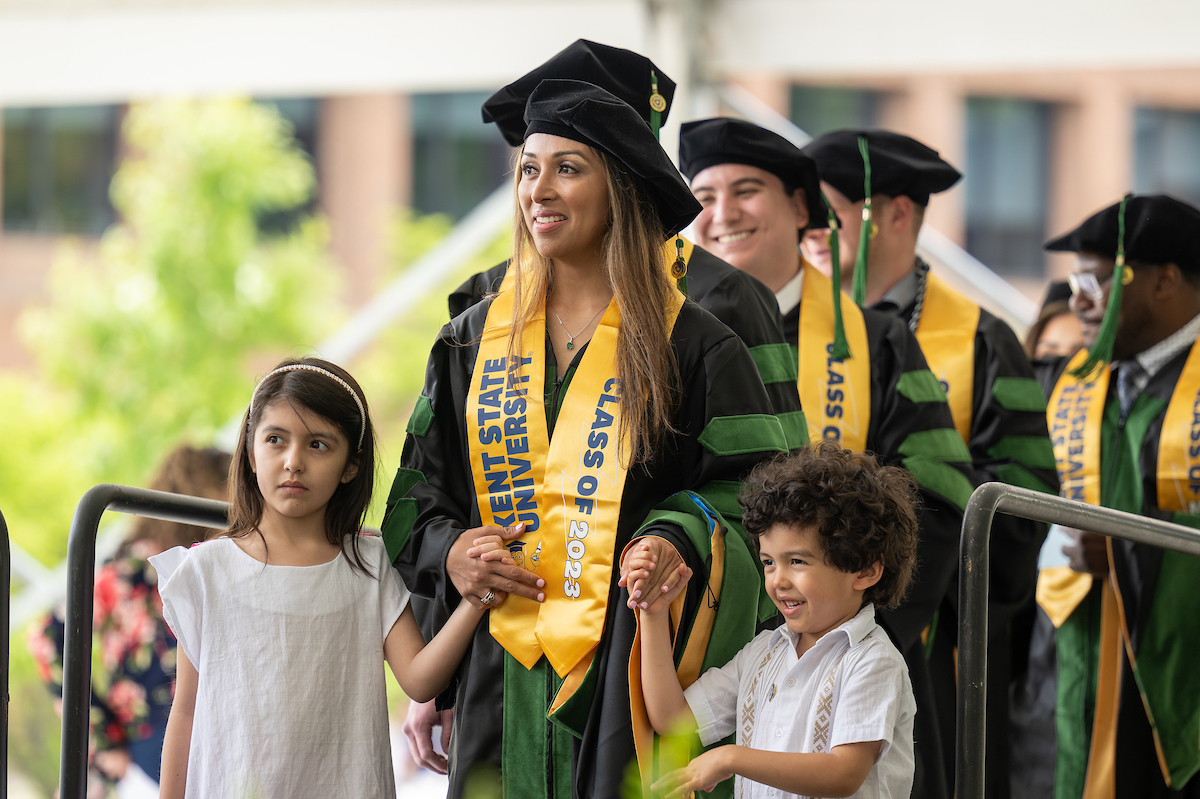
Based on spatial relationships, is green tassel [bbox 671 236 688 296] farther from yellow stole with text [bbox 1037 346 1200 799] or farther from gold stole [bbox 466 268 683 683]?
yellow stole with text [bbox 1037 346 1200 799]

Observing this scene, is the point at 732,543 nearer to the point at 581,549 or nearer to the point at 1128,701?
the point at 581,549

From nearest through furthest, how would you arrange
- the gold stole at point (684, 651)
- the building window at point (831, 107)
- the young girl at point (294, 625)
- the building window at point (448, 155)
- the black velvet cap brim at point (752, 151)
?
the gold stole at point (684, 651) < the young girl at point (294, 625) < the black velvet cap brim at point (752, 151) < the building window at point (831, 107) < the building window at point (448, 155)

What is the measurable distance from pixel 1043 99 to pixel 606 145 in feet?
70.7

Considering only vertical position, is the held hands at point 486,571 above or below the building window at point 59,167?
below

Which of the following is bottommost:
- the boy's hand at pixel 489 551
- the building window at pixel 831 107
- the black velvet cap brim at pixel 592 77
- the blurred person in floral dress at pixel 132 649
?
the blurred person in floral dress at pixel 132 649

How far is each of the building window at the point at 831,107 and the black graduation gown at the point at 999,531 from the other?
714 inches

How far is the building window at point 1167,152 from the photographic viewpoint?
22.4m

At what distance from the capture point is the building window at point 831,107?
838 inches

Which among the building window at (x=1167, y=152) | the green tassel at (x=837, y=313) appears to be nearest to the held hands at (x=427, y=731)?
the green tassel at (x=837, y=313)

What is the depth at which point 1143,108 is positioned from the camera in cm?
2230

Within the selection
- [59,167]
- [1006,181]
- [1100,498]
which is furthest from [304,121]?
[1100,498]

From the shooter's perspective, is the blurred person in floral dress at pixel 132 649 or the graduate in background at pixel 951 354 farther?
the blurred person in floral dress at pixel 132 649

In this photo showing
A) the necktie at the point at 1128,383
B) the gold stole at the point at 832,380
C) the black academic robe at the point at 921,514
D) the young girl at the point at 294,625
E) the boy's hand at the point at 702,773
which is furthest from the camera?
the necktie at the point at 1128,383

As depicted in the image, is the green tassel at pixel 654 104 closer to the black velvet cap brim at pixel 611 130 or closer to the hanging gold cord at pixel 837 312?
the black velvet cap brim at pixel 611 130
